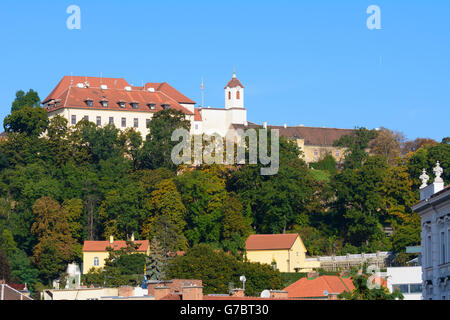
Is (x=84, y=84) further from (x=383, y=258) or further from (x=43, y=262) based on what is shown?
(x=383, y=258)

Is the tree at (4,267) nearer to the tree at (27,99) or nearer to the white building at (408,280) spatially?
the tree at (27,99)

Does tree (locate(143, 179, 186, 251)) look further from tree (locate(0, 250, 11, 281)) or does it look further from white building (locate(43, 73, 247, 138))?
white building (locate(43, 73, 247, 138))

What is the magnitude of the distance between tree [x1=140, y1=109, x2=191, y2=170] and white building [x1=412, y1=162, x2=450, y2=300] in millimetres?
72611

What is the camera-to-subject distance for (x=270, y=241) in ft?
344

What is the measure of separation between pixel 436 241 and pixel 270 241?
6224 centimetres

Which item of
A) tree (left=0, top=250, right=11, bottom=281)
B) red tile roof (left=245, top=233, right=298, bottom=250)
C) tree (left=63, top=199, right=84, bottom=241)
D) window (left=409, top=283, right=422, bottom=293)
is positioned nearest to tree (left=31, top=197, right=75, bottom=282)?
tree (left=63, top=199, right=84, bottom=241)

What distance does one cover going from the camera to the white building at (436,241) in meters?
40.8

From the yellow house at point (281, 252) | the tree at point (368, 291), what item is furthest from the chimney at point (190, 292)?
the yellow house at point (281, 252)

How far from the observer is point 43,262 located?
10019 cm

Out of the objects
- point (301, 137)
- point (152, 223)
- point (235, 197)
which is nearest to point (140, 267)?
point (152, 223)

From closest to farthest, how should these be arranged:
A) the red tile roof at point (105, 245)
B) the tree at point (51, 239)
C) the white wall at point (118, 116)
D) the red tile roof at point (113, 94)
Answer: the tree at point (51, 239)
the red tile roof at point (105, 245)
the white wall at point (118, 116)
the red tile roof at point (113, 94)
